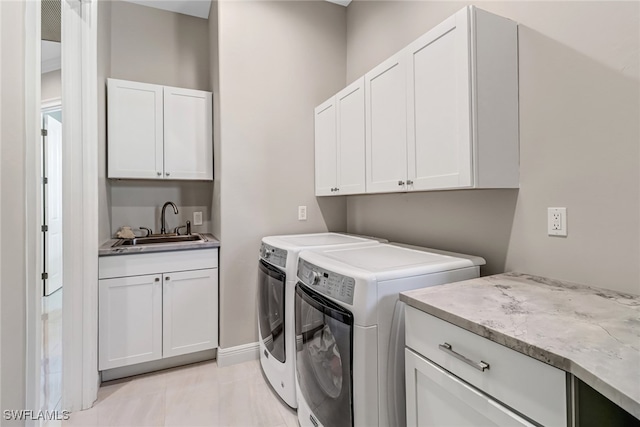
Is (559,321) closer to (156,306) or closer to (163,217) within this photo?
(156,306)

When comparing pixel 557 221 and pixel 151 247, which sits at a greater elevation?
pixel 557 221

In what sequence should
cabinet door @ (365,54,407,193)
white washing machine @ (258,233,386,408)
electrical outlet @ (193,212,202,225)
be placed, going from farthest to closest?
1. electrical outlet @ (193,212,202,225)
2. white washing machine @ (258,233,386,408)
3. cabinet door @ (365,54,407,193)

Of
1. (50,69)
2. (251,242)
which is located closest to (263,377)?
(251,242)

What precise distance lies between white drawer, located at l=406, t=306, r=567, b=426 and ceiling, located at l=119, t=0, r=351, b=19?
291 centimetres

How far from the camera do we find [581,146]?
1229 millimetres

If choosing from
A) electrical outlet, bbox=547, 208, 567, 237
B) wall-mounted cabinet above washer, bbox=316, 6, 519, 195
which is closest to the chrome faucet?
wall-mounted cabinet above washer, bbox=316, 6, 519, 195

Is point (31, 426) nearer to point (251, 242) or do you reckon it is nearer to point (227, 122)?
point (251, 242)

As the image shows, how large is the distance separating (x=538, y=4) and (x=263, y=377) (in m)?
2.64

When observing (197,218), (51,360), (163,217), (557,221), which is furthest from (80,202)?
(557,221)

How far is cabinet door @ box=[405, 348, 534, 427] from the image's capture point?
851 millimetres

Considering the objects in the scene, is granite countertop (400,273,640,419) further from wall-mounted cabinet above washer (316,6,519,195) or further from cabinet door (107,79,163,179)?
cabinet door (107,79,163,179)

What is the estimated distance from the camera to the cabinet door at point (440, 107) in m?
1.33

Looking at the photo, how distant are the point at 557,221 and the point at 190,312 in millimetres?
2326

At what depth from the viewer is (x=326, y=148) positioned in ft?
8.29
